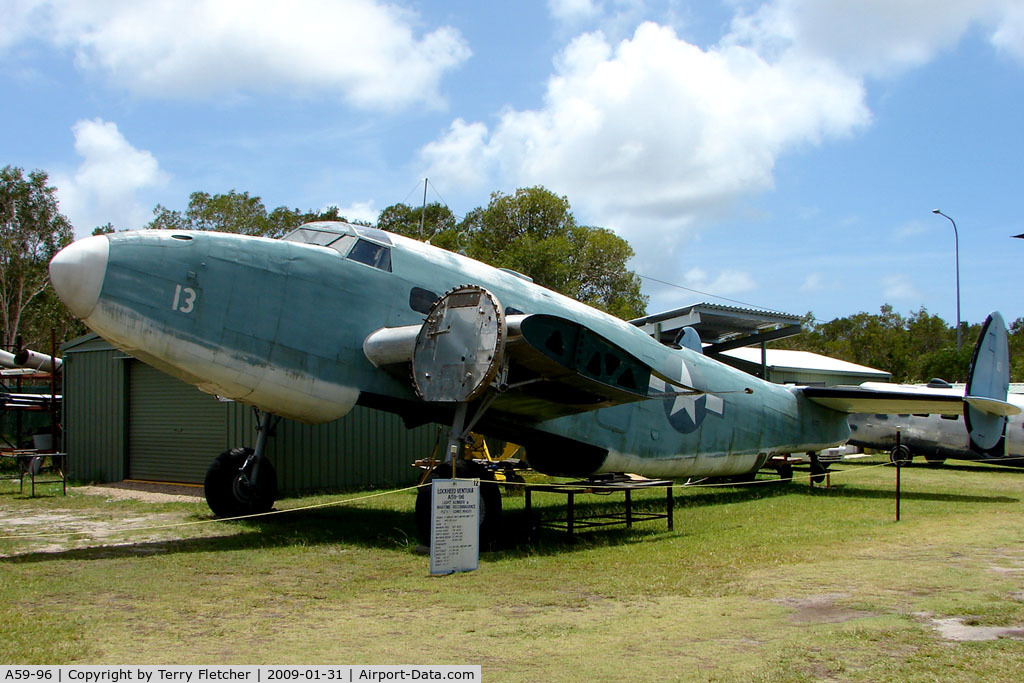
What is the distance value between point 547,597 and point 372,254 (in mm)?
5622

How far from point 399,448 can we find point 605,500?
6.30m

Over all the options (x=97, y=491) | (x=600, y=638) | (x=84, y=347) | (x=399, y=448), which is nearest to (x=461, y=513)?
(x=600, y=638)

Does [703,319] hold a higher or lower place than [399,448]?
higher

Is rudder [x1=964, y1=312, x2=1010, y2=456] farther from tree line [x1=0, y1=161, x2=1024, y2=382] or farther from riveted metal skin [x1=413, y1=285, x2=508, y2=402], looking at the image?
tree line [x1=0, y1=161, x2=1024, y2=382]

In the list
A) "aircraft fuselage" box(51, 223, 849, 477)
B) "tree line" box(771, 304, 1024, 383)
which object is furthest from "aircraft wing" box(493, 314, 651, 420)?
"tree line" box(771, 304, 1024, 383)

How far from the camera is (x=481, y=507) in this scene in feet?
33.5

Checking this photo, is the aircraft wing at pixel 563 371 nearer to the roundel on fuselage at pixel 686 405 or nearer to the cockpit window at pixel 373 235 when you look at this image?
the cockpit window at pixel 373 235

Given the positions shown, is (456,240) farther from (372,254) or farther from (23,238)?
(372,254)

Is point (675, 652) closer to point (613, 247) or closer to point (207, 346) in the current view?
point (207, 346)

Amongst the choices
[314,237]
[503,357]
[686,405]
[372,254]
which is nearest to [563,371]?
[503,357]

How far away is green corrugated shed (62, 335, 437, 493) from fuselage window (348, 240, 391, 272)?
7858 millimetres

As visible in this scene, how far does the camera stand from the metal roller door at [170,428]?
18719 mm

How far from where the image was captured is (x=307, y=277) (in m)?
10.5

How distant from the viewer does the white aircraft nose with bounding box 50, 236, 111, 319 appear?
898 centimetres
